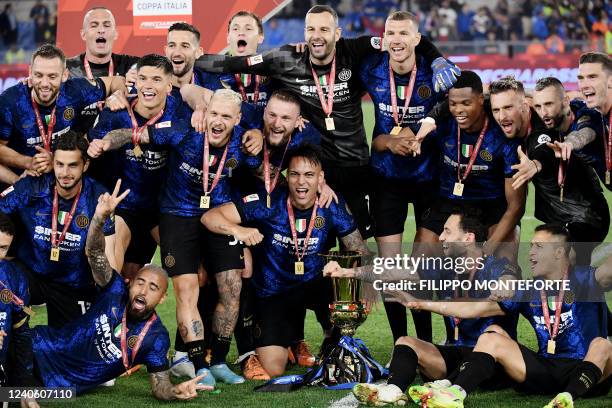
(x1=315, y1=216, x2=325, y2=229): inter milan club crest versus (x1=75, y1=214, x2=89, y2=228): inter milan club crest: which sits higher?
(x1=75, y1=214, x2=89, y2=228): inter milan club crest

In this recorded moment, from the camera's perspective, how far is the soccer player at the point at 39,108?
726cm

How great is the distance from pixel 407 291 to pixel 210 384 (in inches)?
54.2

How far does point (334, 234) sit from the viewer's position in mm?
7395

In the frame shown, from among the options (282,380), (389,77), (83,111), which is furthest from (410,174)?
(83,111)

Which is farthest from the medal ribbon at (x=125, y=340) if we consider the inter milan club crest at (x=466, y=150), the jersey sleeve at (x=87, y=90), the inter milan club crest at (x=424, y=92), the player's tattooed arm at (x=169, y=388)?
the inter milan club crest at (x=424, y=92)

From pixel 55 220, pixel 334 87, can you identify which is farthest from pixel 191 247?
pixel 334 87

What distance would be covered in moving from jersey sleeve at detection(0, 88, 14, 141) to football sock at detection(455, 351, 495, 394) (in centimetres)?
336

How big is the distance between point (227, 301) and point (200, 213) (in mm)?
596

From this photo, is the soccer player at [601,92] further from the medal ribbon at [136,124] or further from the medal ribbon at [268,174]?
the medal ribbon at [136,124]

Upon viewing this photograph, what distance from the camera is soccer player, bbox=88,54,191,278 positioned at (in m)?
7.20

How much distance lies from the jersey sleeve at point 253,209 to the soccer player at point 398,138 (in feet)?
3.09

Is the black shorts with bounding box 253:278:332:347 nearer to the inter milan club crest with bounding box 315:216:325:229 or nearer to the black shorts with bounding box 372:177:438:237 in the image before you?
the inter milan club crest with bounding box 315:216:325:229

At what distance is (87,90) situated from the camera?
299 inches

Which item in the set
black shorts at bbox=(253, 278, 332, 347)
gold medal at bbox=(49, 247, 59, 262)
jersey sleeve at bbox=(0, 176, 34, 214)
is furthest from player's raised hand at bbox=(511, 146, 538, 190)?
jersey sleeve at bbox=(0, 176, 34, 214)
